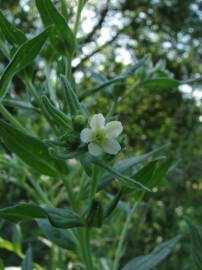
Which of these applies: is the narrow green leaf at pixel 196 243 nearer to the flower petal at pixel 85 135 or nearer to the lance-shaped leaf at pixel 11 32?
the flower petal at pixel 85 135

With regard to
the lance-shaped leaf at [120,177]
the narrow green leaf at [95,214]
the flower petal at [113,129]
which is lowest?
the narrow green leaf at [95,214]

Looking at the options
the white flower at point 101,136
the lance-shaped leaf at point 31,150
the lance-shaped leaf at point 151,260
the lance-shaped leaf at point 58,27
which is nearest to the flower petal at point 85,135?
the white flower at point 101,136

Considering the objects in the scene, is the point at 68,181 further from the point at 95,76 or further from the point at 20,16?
the point at 20,16

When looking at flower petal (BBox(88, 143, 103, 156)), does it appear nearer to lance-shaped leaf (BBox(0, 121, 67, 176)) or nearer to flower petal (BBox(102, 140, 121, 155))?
flower petal (BBox(102, 140, 121, 155))

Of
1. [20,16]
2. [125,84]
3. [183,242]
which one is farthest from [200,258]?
[20,16]

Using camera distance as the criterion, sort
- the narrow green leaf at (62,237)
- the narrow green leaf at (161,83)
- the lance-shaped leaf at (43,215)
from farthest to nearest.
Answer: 1. the narrow green leaf at (161,83)
2. the narrow green leaf at (62,237)
3. the lance-shaped leaf at (43,215)

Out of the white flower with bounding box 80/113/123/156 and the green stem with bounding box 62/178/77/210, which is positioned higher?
the white flower with bounding box 80/113/123/156

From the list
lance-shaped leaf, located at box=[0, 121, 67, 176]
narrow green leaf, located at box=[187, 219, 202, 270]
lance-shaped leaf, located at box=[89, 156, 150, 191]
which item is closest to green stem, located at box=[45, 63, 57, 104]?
lance-shaped leaf, located at box=[0, 121, 67, 176]
